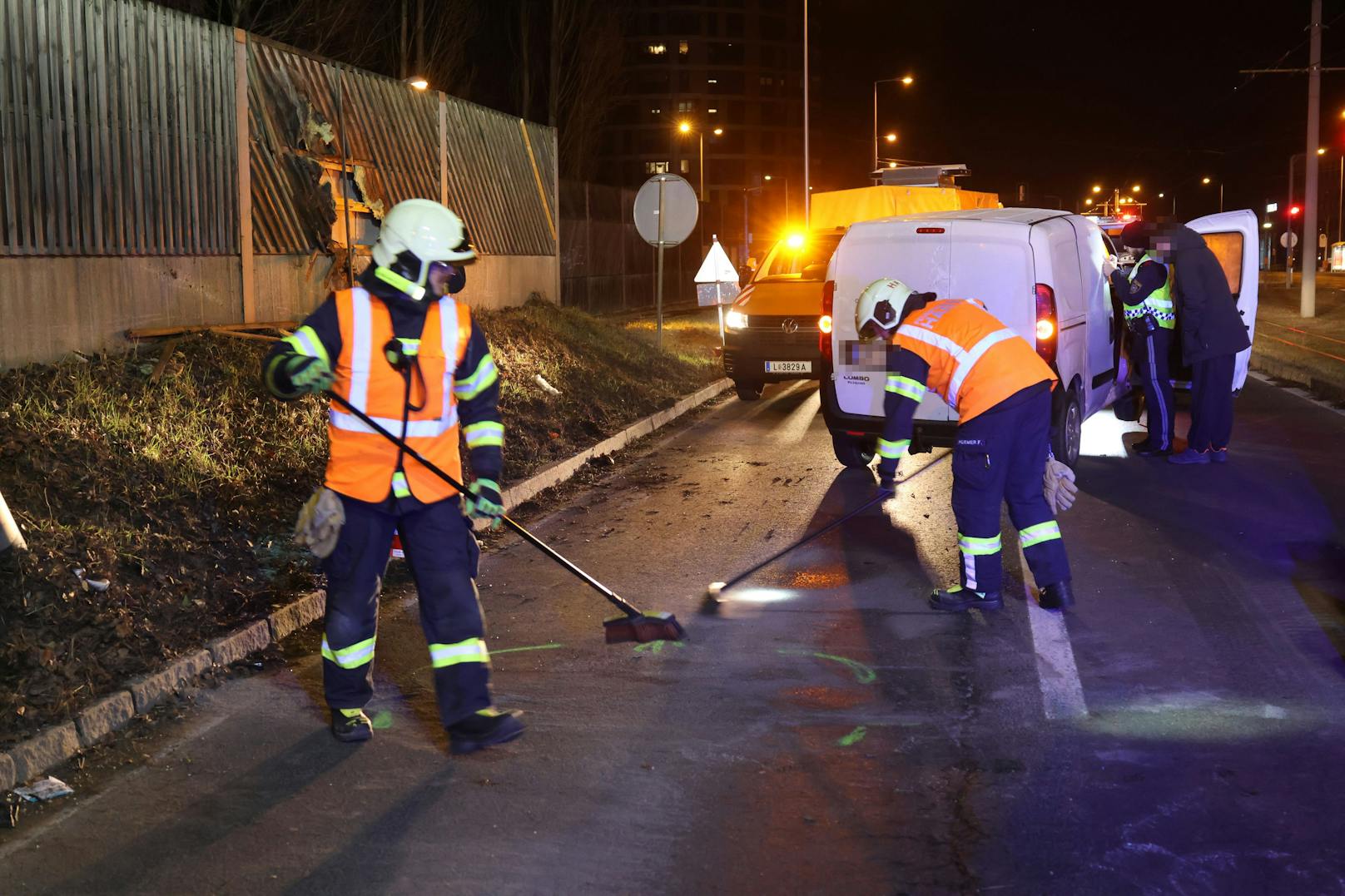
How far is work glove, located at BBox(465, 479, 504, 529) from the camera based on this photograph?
4.69 metres

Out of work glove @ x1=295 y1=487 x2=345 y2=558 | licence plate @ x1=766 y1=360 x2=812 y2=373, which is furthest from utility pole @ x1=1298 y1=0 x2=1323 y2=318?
work glove @ x1=295 y1=487 x2=345 y2=558

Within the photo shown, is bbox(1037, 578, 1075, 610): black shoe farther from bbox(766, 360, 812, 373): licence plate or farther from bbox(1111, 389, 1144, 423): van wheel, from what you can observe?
bbox(766, 360, 812, 373): licence plate

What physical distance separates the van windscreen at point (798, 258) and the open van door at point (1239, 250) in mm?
4278

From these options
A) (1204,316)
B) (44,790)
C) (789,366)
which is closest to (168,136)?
(44,790)

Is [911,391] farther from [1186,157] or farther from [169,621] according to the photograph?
[1186,157]

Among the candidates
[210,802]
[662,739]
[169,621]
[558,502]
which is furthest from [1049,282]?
[210,802]

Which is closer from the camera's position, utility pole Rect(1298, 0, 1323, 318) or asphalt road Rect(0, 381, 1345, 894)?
asphalt road Rect(0, 381, 1345, 894)

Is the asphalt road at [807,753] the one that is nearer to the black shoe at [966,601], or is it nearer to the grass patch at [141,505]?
the black shoe at [966,601]

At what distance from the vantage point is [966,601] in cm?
643

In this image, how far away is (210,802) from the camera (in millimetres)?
4230

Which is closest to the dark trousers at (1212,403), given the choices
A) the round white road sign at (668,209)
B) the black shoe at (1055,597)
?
the black shoe at (1055,597)

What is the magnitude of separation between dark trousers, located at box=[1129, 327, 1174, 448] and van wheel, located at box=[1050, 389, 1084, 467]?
0.96m

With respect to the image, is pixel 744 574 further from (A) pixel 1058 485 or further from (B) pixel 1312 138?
(B) pixel 1312 138

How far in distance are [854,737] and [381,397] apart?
2058 millimetres
